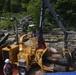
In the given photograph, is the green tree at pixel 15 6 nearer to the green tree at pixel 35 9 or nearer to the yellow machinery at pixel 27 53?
the green tree at pixel 35 9

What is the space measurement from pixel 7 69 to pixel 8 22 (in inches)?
455

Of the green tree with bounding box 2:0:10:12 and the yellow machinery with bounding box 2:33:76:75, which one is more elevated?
the green tree with bounding box 2:0:10:12

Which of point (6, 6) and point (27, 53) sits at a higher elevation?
point (6, 6)

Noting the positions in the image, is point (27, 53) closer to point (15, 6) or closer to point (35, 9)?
point (35, 9)

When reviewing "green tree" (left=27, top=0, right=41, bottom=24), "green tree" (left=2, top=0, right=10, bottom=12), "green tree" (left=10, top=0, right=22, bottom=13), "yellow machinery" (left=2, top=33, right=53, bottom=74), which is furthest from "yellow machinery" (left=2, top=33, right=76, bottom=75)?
"green tree" (left=2, top=0, right=10, bottom=12)

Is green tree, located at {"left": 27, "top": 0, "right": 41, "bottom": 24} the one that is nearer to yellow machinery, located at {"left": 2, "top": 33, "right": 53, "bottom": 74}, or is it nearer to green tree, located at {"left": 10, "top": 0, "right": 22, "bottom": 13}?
green tree, located at {"left": 10, "top": 0, "right": 22, "bottom": 13}

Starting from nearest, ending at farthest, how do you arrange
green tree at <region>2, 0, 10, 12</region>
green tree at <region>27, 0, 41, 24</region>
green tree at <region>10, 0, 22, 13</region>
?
green tree at <region>27, 0, 41, 24</region>
green tree at <region>10, 0, 22, 13</region>
green tree at <region>2, 0, 10, 12</region>

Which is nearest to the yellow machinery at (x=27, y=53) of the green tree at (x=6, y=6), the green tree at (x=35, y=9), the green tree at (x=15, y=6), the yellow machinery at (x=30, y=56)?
the yellow machinery at (x=30, y=56)

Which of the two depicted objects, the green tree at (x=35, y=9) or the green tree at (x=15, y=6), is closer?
the green tree at (x=35, y=9)

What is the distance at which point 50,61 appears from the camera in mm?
12281

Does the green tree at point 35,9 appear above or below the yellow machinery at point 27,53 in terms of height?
above

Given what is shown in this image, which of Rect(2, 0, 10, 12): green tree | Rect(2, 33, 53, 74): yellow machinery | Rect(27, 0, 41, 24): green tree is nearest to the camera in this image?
Rect(2, 33, 53, 74): yellow machinery

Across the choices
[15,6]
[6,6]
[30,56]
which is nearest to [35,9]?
[15,6]

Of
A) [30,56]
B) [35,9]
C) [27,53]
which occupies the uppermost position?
[35,9]
